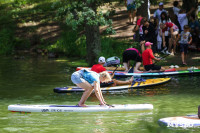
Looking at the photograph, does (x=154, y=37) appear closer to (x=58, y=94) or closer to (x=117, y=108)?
(x=58, y=94)

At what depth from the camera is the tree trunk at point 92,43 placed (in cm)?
2117

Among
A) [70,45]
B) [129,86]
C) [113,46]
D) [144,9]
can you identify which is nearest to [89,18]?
[144,9]

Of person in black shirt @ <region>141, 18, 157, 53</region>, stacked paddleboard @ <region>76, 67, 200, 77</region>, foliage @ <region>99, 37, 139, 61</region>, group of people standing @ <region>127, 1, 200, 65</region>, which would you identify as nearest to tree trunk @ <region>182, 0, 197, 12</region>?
group of people standing @ <region>127, 1, 200, 65</region>

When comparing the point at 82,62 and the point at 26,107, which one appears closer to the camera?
the point at 26,107

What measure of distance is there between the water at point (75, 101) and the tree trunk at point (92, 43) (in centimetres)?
130

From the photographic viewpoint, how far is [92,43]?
69.7 ft

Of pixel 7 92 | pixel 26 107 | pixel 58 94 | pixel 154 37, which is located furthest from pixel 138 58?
pixel 26 107

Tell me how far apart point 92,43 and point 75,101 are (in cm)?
835

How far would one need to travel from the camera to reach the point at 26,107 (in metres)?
11.6

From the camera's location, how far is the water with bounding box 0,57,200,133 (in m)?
9.92

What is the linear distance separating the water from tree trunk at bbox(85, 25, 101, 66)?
1.30 meters

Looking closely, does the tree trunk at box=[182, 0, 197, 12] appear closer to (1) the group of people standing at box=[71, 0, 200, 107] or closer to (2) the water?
(1) the group of people standing at box=[71, 0, 200, 107]

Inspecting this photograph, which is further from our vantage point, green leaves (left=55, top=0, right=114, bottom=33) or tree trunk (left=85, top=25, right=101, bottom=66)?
tree trunk (left=85, top=25, right=101, bottom=66)

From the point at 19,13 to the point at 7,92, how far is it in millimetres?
17258
